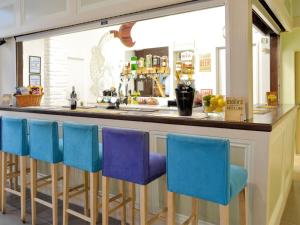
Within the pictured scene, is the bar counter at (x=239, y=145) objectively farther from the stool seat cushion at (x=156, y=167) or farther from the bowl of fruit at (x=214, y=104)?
the stool seat cushion at (x=156, y=167)

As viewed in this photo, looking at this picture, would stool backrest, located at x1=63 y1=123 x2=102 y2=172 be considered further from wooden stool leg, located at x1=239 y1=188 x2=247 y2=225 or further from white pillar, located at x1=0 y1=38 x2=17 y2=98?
white pillar, located at x1=0 y1=38 x2=17 y2=98

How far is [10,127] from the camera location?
302cm

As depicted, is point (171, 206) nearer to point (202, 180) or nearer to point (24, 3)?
point (202, 180)

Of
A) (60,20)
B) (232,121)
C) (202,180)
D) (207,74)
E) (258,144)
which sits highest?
(60,20)

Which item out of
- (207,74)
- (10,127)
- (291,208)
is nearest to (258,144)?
(291,208)

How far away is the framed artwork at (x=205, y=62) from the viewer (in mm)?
5328

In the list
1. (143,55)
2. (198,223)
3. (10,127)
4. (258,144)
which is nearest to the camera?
(258,144)

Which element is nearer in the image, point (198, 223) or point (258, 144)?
point (258, 144)

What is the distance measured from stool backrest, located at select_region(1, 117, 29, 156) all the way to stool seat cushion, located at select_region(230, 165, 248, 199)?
2.03m

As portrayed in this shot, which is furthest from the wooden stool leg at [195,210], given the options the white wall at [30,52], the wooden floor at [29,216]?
the white wall at [30,52]

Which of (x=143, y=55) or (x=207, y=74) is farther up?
(x=143, y=55)

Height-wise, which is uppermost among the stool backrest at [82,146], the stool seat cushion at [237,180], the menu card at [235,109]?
the menu card at [235,109]

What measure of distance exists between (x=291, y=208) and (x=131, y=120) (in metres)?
2.10

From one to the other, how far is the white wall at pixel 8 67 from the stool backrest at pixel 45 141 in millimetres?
1957
